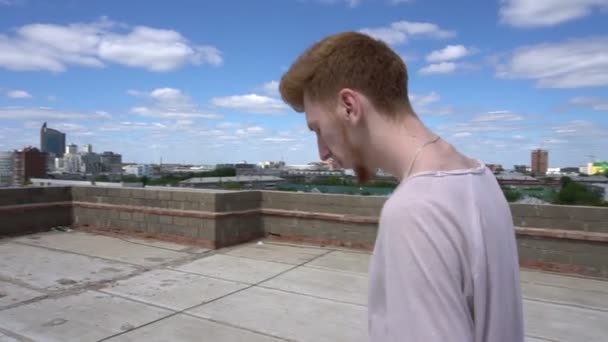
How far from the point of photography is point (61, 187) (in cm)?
1172

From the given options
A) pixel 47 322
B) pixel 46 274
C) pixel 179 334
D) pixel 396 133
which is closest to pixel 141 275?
pixel 46 274

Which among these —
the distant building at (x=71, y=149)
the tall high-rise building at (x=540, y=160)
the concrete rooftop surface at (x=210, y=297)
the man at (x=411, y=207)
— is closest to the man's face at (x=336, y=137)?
the man at (x=411, y=207)

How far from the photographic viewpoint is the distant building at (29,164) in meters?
42.5

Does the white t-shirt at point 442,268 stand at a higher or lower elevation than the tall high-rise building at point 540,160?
lower

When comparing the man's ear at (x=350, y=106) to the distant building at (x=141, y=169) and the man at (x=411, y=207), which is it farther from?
the distant building at (x=141, y=169)

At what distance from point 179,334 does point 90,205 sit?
795 centimetres

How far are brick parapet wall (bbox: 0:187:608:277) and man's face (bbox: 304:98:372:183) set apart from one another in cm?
773

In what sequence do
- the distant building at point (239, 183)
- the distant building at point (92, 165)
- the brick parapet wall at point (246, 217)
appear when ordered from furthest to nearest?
the distant building at point (239, 183) → the distant building at point (92, 165) → the brick parapet wall at point (246, 217)

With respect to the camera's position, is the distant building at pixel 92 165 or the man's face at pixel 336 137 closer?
the man's face at pixel 336 137

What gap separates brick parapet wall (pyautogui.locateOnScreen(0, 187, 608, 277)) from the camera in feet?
25.0

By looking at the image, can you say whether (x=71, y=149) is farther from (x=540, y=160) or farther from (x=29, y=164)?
(x=540, y=160)

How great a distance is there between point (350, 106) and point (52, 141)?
72.5m

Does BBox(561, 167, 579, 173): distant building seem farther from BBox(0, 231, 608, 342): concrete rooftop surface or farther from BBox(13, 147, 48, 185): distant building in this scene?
BBox(13, 147, 48, 185): distant building

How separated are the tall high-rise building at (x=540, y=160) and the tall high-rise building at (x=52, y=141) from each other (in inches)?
2218
